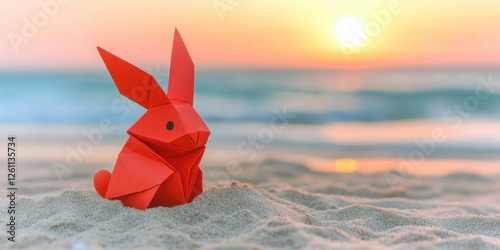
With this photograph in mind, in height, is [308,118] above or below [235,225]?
above

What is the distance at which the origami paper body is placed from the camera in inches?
135

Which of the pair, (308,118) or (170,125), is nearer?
(170,125)

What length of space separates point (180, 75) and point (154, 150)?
56 cm

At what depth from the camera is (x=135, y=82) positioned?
3492 millimetres

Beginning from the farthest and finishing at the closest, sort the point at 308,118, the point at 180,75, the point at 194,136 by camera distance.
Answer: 1. the point at 308,118
2. the point at 180,75
3. the point at 194,136

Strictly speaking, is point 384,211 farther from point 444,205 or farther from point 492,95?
point 492,95

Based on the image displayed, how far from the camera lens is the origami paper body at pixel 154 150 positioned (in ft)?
11.3

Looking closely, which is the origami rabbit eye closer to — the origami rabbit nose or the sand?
the origami rabbit nose

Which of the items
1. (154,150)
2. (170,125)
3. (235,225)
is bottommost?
(235,225)

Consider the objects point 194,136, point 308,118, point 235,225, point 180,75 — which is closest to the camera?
point 235,225

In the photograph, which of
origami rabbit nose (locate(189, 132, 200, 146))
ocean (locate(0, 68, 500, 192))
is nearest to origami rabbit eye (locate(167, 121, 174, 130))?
origami rabbit nose (locate(189, 132, 200, 146))

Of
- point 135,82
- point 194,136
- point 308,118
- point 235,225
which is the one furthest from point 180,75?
point 308,118

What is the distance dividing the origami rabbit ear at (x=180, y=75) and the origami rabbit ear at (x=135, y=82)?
0.21m

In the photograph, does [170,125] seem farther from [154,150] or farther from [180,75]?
[180,75]
